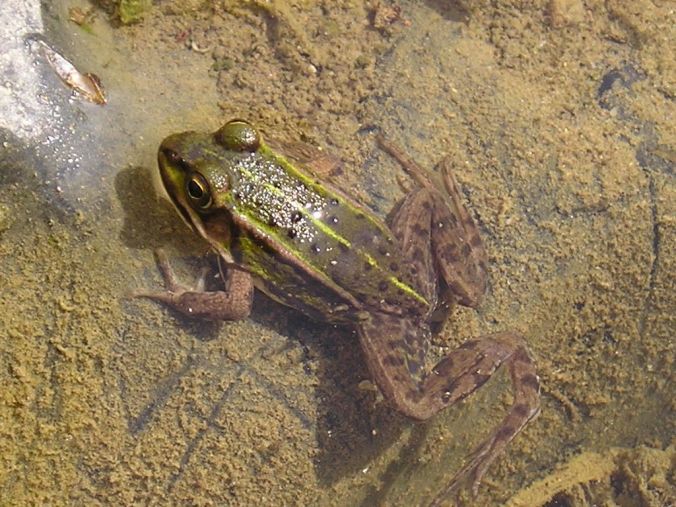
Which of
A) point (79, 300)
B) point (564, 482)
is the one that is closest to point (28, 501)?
point (79, 300)

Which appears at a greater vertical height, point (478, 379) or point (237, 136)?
point (237, 136)

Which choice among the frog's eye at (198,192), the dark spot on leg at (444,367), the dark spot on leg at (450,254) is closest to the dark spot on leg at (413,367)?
the dark spot on leg at (444,367)

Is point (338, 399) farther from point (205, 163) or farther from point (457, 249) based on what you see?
point (205, 163)

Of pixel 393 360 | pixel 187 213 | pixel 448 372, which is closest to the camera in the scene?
pixel 187 213

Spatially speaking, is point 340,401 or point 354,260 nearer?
point 354,260

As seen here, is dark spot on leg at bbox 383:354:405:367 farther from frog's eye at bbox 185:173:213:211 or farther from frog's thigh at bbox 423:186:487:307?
frog's eye at bbox 185:173:213:211

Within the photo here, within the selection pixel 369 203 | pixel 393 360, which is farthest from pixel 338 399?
pixel 369 203

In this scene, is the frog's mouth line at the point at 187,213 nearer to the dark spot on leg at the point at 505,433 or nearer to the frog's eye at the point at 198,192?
the frog's eye at the point at 198,192
